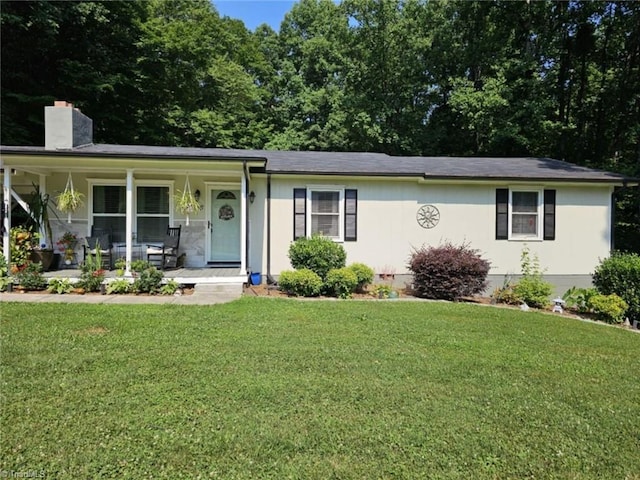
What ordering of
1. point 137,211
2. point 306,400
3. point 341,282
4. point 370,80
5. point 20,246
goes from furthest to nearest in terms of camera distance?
point 370,80 < point 137,211 < point 20,246 < point 341,282 < point 306,400

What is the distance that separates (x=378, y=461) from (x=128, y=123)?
19545 mm

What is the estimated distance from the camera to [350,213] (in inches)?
381

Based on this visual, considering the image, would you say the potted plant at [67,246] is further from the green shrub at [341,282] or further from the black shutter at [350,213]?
the black shutter at [350,213]

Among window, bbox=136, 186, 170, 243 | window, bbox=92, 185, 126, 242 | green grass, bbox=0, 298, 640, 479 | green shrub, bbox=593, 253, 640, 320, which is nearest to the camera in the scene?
green grass, bbox=0, 298, 640, 479

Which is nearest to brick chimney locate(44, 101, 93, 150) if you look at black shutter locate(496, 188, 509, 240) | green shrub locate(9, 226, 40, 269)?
green shrub locate(9, 226, 40, 269)

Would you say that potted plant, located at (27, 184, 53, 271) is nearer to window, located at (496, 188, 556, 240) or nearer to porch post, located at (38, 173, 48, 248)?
porch post, located at (38, 173, 48, 248)

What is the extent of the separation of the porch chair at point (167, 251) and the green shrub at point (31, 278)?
2066 millimetres

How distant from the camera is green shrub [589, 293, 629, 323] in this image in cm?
727

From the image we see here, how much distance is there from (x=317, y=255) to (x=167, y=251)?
139 inches

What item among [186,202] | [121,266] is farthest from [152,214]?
[121,266]

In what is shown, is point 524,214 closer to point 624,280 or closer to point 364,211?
point 624,280

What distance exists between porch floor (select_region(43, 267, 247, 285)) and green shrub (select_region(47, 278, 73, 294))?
19cm

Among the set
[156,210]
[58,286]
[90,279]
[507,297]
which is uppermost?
[156,210]

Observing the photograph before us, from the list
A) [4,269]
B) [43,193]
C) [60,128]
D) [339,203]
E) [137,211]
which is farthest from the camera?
[137,211]
